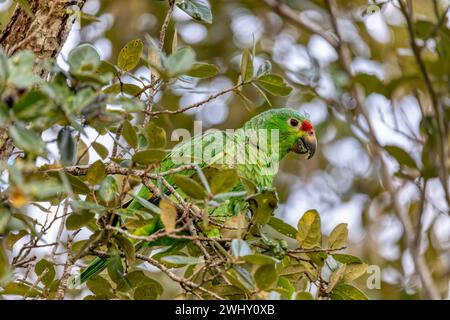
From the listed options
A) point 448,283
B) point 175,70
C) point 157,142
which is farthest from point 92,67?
point 448,283

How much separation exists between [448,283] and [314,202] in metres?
1.27

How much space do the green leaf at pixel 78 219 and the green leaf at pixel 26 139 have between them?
376 millimetres

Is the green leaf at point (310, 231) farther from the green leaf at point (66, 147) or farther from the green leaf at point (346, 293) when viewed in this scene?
the green leaf at point (66, 147)

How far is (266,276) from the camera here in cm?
150

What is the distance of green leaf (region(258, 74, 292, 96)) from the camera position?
6.30 ft

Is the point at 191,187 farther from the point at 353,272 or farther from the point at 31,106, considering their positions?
the point at 353,272

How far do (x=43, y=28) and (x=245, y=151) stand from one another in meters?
1.14

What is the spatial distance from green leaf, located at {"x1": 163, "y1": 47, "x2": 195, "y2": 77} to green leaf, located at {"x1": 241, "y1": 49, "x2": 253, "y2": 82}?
47 centimetres

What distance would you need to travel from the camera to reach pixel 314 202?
4.87 meters

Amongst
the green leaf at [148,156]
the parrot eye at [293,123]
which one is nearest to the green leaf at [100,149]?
the green leaf at [148,156]

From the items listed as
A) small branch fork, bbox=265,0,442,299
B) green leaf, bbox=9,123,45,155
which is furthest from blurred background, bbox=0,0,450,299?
green leaf, bbox=9,123,45,155

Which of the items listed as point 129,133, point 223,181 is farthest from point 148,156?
point 223,181

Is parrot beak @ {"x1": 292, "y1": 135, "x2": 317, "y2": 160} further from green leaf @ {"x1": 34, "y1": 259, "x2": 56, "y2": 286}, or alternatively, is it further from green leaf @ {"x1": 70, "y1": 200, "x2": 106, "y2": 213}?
green leaf @ {"x1": 70, "y1": 200, "x2": 106, "y2": 213}
